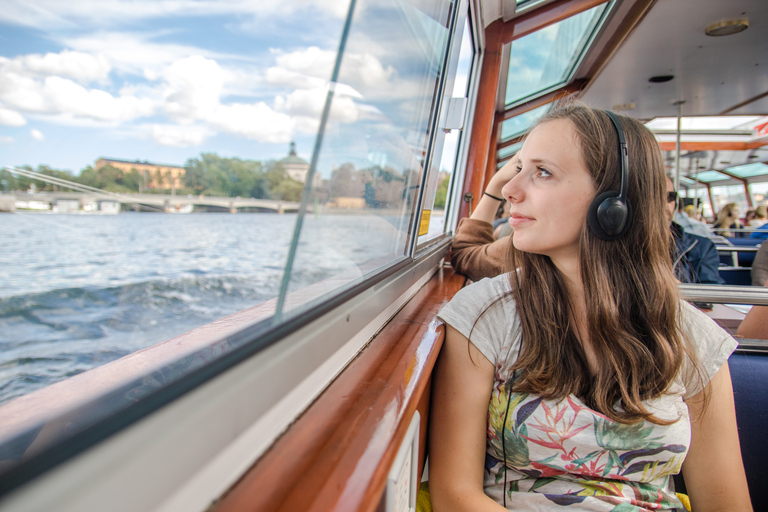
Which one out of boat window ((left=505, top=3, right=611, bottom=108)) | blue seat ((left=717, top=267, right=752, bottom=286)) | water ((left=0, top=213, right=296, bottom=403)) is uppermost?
boat window ((left=505, top=3, right=611, bottom=108))

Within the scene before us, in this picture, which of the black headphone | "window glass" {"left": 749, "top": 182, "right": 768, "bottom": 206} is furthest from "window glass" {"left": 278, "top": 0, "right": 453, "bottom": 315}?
"window glass" {"left": 749, "top": 182, "right": 768, "bottom": 206}

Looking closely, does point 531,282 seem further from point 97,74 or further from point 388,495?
point 97,74

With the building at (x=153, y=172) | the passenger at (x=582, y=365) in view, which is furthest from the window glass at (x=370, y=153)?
the passenger at (x=582, y=365)

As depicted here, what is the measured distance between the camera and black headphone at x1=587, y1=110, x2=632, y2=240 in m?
0.98

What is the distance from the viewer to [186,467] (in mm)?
379

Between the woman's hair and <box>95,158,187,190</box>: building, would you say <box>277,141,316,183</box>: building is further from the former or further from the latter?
the woman's hair

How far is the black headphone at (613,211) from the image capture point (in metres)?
0.98

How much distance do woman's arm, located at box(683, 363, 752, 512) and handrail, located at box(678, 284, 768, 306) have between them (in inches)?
22.5

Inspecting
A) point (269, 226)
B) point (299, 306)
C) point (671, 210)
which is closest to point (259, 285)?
point (269, 226)

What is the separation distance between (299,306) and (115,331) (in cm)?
63

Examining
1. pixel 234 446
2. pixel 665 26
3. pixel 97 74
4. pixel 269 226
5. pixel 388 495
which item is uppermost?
pixel 665 26

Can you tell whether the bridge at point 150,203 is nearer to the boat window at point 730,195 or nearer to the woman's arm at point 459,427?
the woman's arm at point 459,427

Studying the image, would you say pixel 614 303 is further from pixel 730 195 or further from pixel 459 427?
pixel 730 195

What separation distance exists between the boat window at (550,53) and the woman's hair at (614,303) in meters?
4.15
